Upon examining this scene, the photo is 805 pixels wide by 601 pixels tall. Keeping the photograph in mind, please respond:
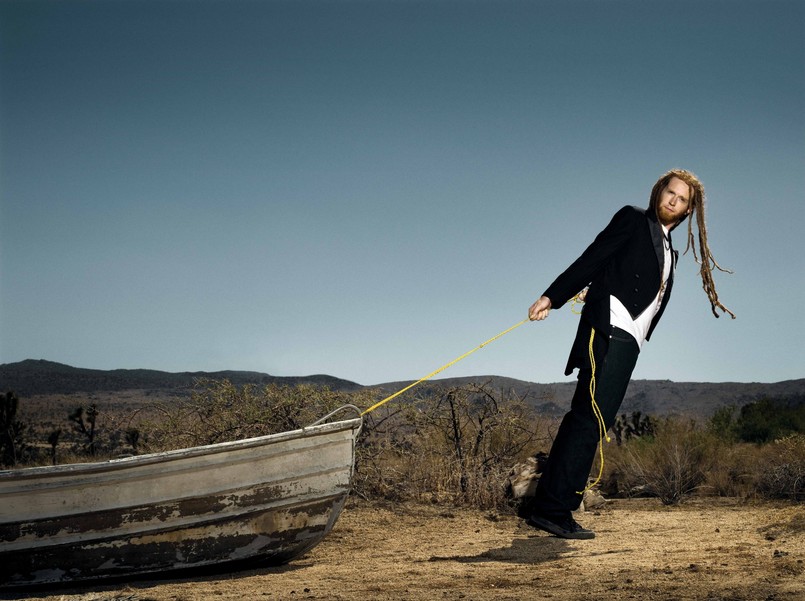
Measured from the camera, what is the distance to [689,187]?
6.93 m

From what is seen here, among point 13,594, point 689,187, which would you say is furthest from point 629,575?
point 13,594

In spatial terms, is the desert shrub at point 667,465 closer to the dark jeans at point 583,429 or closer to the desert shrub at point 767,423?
the desert shrub at point 767,423

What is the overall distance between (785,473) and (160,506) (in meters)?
9.23

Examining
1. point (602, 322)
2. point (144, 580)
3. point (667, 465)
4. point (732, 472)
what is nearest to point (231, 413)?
point (144, 580)

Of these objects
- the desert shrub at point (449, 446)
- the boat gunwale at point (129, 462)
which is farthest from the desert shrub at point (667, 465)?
the boat gunwale at point (129, 462)

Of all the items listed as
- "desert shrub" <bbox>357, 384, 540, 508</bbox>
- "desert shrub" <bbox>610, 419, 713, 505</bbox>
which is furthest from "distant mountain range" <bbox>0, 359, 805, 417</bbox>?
"desert shrub" <bbox>357, 384, 540, 508</bbox>

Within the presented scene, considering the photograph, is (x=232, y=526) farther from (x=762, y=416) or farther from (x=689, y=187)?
(x=762, y=416)

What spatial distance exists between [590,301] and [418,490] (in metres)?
5.10

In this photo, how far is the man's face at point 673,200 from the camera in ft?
22.7

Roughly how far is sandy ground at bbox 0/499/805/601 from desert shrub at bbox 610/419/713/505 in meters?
2.25

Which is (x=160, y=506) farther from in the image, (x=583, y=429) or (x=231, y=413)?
(x=231, y=413)

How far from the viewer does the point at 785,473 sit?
38.6ft

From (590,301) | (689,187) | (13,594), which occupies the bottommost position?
(13,594)

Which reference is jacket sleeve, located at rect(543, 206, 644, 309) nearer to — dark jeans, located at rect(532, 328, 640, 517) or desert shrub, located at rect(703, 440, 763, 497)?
dark jeans, located at rect(532, 328, 640, 517)
